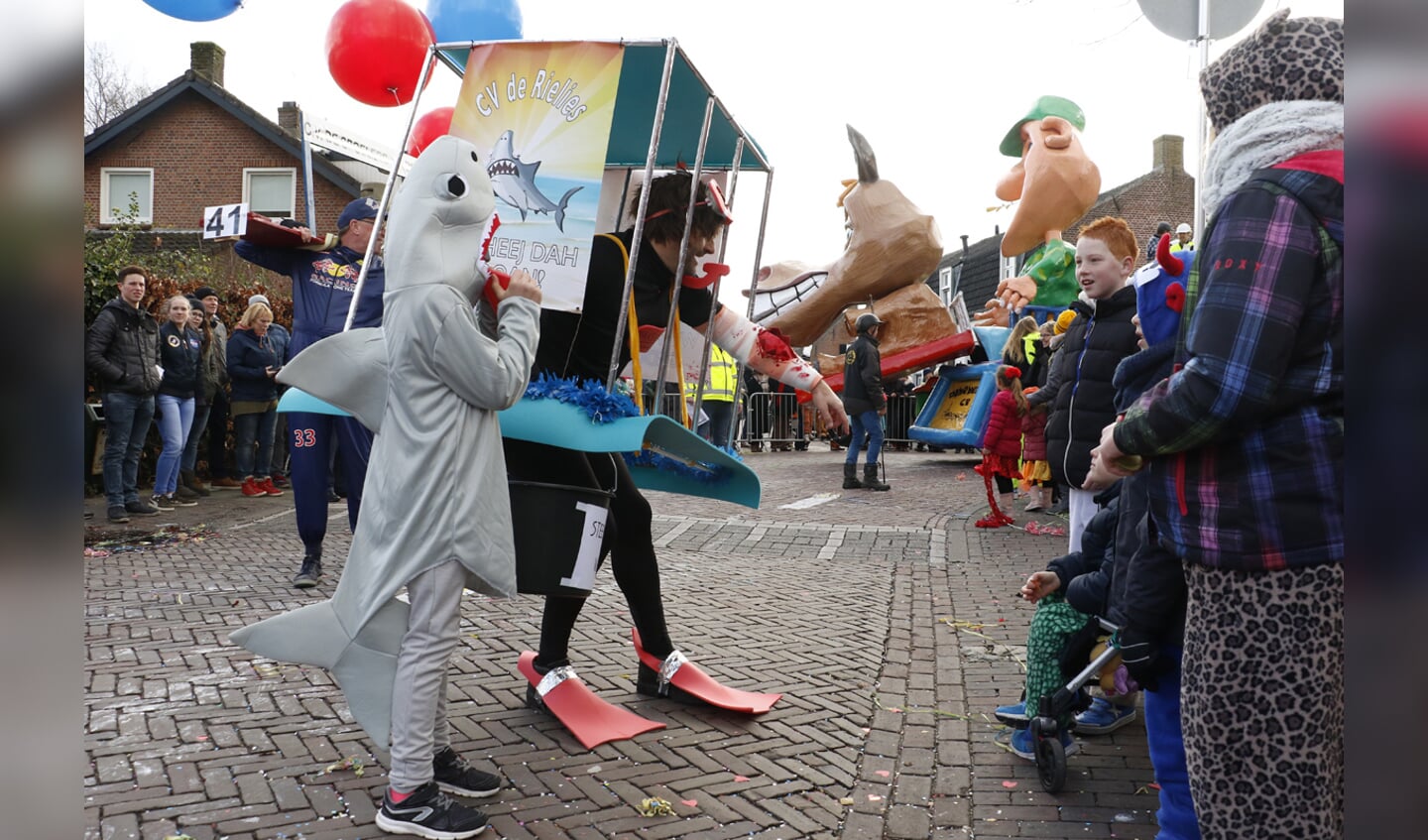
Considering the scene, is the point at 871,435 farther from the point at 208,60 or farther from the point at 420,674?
the point at 208,60

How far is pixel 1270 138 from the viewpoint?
1.88 metres

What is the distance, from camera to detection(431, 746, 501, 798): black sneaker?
2941mm

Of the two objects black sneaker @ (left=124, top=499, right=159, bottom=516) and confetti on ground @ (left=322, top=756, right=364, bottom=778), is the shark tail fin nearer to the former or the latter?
confetti on ground @ (left=322, top=756, right=364, bottom=778)

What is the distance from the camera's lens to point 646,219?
3715mm

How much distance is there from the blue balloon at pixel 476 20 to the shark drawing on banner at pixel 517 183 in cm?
177

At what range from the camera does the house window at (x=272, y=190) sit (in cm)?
2728

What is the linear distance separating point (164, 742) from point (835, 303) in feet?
51.9

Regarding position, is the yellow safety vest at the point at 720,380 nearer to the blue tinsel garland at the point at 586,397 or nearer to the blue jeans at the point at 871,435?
the blue jeans at the point at 871,435

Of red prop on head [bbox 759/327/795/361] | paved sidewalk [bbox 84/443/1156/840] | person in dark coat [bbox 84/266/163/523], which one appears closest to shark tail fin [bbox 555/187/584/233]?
red prop on head [bbox 759/327/795/361]

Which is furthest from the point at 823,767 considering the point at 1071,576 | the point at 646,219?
the point at 646,219

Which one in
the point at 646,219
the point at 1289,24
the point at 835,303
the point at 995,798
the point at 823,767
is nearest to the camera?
the point at 1289,24

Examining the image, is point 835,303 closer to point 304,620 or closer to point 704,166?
point 704,166

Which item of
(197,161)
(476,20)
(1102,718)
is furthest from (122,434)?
(197,161)
